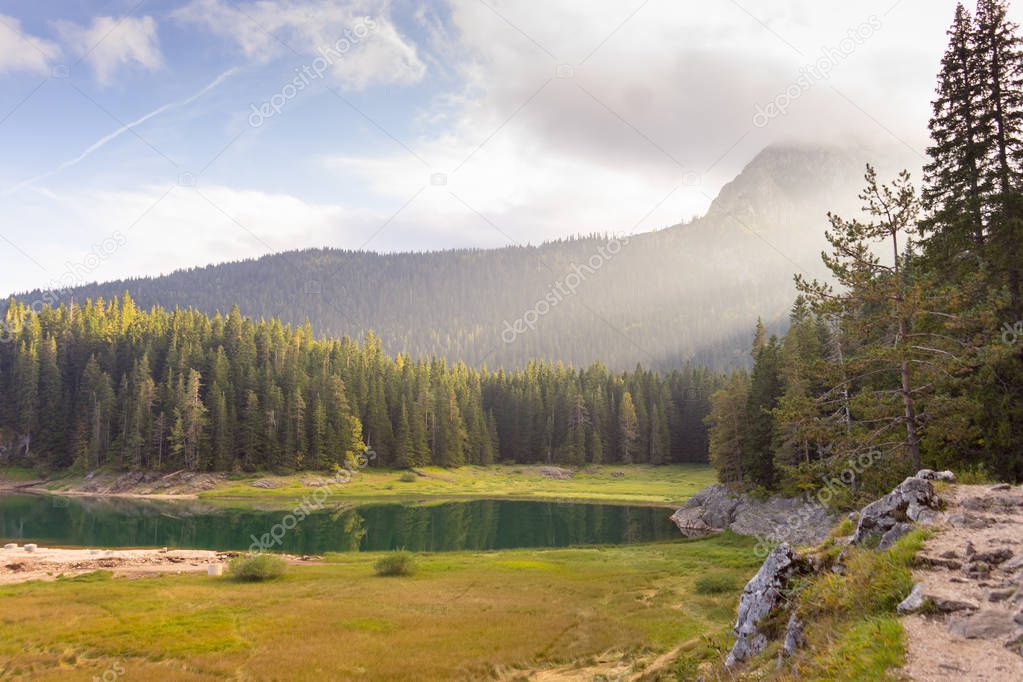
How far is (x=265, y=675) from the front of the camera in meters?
23.4

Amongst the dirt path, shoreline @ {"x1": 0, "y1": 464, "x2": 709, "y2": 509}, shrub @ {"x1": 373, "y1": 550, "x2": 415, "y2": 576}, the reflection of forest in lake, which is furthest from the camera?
shoreline @ {"x1": 0, "y1": 464, "x2": 709, "y2": 509}

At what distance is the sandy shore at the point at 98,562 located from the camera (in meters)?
45.8

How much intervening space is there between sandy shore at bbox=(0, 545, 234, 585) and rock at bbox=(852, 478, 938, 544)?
152 ft

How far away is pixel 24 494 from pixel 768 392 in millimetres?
125372

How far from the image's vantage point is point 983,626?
9.60 metres

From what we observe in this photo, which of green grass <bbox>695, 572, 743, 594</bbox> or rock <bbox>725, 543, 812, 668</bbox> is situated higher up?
rock <bbox>725, 543, 812, 668</bbox>

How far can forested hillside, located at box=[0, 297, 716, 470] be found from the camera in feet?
391

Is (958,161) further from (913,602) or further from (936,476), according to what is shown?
(913,602)

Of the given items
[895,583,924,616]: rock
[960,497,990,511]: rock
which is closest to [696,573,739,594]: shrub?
[960,497,990,511]: rock

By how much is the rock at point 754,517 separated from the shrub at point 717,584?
11955 millimetres

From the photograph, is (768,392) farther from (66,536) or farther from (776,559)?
(66,536)

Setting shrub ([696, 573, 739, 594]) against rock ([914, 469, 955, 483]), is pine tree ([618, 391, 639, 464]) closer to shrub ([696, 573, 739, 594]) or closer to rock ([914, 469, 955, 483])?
shrub ([696, 573, 739, 594])

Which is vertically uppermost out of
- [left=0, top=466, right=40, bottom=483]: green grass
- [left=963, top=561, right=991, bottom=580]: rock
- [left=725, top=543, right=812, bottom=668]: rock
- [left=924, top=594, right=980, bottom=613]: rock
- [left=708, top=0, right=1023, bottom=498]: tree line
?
[left=708, top=0, right=1023, bottom=498]: tree line

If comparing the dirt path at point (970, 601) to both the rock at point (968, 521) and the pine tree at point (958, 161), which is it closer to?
the rock at point (968, 521)
